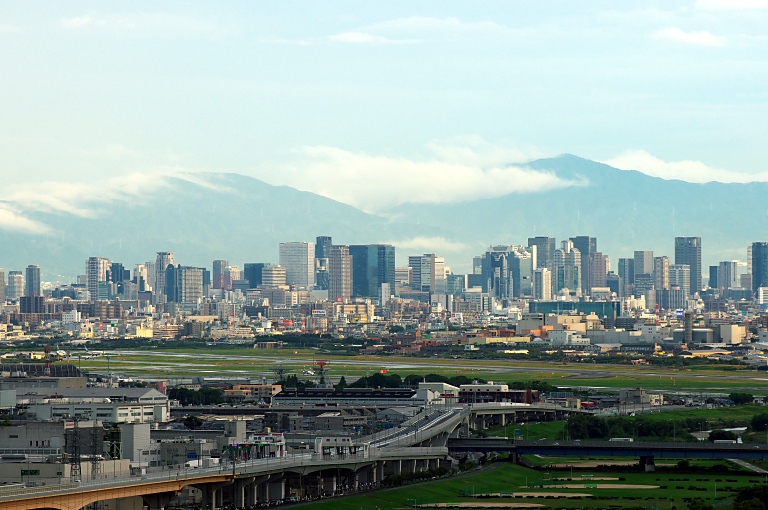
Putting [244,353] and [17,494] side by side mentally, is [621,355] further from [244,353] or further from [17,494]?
[17,494]

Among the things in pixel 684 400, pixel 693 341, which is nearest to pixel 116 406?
pixel 684 400

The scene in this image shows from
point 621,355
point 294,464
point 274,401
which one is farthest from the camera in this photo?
point 621,355

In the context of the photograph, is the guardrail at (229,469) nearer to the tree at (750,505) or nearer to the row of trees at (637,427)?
the tree at (750,505)

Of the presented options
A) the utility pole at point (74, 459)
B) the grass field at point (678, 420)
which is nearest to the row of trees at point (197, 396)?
the grass field at point (678, 420)

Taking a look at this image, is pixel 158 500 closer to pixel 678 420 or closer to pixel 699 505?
pixel 699 505

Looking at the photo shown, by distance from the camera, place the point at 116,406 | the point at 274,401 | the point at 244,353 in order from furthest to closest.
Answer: the point at 244,353, the point at 274,401, the point at 116,406

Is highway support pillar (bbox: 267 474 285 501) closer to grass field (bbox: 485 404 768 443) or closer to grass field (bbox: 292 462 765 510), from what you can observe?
grass field (bbox: 292 462 765 510)
